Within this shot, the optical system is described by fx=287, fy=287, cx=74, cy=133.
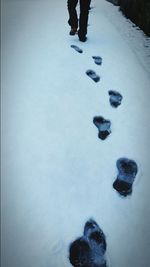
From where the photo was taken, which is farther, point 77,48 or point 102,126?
point 77,48

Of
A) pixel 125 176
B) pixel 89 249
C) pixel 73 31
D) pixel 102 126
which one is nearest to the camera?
pixel 89 249

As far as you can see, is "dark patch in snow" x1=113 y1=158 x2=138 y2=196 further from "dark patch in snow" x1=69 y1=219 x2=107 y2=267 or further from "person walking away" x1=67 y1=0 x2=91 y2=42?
"person walking away" x1=67 y1=0 x2=91 y2=42

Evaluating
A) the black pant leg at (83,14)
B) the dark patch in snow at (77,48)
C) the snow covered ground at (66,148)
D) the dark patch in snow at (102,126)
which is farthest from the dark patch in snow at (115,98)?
the black pant leg at (83,14)

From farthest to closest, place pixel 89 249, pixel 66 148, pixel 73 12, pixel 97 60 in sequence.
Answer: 1. pixel 73 12
2. pixel 97 60
3. pixel 66 148
4. pixel 89 249

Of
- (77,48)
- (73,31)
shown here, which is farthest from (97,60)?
(73,31)

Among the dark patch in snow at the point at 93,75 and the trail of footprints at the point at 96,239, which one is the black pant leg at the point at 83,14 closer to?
the dark patch in snow at the point at 93,75

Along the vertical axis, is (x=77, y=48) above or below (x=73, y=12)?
below

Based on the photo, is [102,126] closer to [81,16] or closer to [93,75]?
[93,75]

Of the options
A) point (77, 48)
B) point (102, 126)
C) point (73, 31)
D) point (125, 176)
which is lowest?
point (125, 176)
